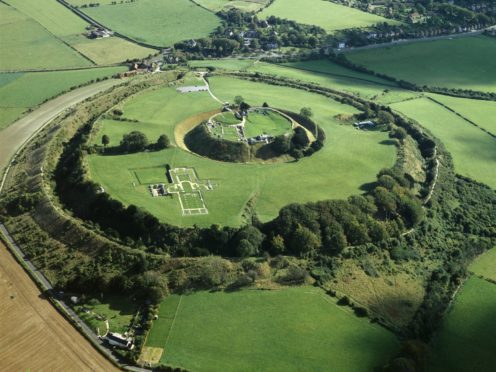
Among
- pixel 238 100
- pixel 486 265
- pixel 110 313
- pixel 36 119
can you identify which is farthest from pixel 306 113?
pixel 110 313

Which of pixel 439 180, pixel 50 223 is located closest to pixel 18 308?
pixel 50 223

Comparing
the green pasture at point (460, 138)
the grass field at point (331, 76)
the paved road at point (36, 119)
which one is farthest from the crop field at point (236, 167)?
the grass field at point (331, 76)

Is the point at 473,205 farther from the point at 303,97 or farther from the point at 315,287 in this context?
the point at 303,97

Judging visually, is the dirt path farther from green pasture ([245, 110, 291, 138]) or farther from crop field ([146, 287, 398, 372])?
green pasture ([245, 110, 291, 138])

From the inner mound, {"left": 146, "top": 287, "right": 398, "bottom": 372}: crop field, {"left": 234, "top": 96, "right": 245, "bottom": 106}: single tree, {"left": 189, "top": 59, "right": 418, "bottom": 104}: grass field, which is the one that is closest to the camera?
{"left": 146, "top": 287, "right": 398, "bottom": 372}: crop field

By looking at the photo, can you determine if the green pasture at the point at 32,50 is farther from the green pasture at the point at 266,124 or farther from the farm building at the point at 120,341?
the farm building at the point at 120,341

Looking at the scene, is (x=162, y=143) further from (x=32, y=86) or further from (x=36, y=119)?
(x=32, y=86)

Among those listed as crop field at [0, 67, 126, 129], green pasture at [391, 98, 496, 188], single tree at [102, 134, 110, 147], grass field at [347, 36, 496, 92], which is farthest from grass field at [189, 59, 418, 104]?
single tree at [102, 134, 110, 147]
